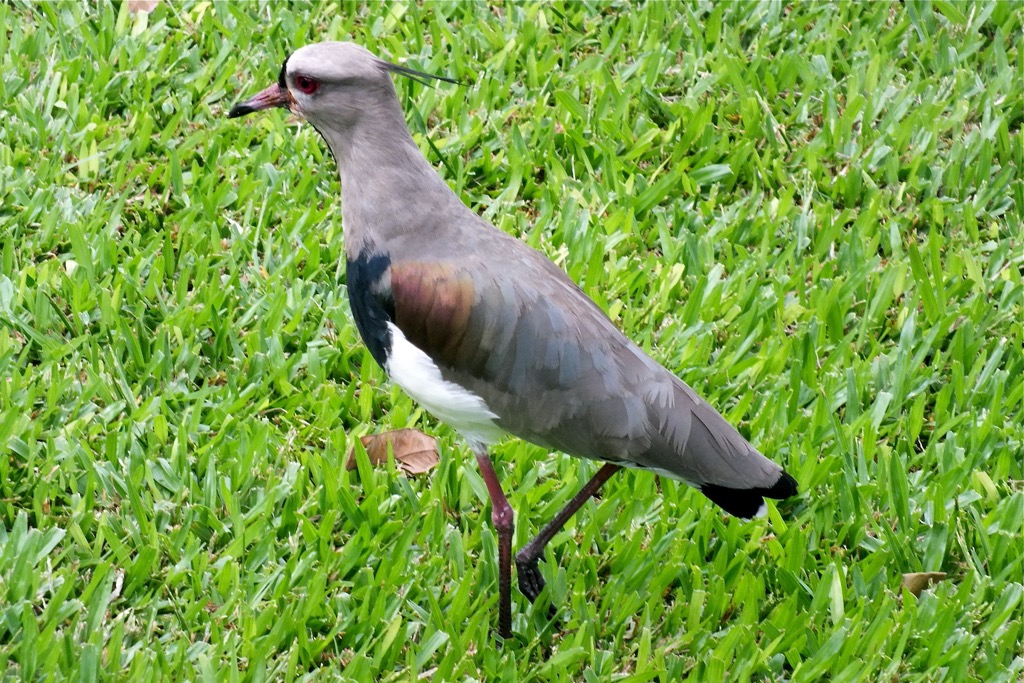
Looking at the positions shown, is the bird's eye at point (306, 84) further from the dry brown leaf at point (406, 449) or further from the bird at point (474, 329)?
the dry brown leaf at point (406, 449)

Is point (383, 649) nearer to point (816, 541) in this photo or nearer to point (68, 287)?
point (816, 541)

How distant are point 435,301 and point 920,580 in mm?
1864

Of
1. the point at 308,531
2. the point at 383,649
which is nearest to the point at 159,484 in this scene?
the point at 308,531

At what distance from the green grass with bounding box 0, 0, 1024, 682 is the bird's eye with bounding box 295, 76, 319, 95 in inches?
47.1

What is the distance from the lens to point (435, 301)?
383 centimetres

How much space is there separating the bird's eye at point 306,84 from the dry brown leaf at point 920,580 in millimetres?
2457

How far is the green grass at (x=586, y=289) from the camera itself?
13.3 feet

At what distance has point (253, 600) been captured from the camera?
4.03 metres

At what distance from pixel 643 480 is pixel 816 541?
2.02 ft

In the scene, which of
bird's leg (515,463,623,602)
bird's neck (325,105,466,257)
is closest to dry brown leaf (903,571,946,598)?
bird's leg (515,463,623,602)

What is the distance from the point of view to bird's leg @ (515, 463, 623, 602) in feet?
13.8

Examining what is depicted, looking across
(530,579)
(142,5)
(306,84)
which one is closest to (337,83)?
(306,84)

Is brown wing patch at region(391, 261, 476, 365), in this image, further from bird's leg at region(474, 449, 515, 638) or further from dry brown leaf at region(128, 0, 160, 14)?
dry brown leaf at region(128, 0, 160, 14)

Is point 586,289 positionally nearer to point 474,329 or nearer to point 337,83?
point 474,329
